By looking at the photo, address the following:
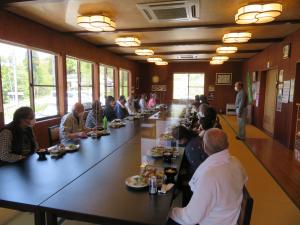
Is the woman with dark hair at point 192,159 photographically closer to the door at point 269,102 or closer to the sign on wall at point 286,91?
the sign on wall at point 286,91

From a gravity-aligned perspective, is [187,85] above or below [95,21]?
below

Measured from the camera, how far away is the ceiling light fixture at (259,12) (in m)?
2.94

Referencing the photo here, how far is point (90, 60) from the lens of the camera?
20.8 feet

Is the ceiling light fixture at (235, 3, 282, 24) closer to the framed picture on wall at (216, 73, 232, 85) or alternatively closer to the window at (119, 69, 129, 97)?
the window at (119, 69, 129, 97)

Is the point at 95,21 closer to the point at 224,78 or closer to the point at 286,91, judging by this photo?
the point at 286,91

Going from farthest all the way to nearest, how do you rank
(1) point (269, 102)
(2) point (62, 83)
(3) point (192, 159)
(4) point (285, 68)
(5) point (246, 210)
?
(1) point (269, 102)
(4) point (285, 68)
(2) point (62, 83)
(3) point (192, 159)
(5) point (246, 210)

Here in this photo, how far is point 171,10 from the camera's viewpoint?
3367 millimetres

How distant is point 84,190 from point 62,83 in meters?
4.05

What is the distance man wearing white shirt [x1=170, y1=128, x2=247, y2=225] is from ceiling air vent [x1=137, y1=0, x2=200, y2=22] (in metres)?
2.45

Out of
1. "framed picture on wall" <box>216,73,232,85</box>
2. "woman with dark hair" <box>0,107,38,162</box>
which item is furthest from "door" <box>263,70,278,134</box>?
"woman with dark hair" <box>0,107,38,162</box>

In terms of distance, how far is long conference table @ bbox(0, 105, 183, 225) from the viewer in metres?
1.31

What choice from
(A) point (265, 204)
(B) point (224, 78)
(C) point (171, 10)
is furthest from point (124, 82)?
(A) point (265, 204)

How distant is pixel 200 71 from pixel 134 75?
329 centimetres

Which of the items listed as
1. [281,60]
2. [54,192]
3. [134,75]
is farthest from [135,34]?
[134,75]
